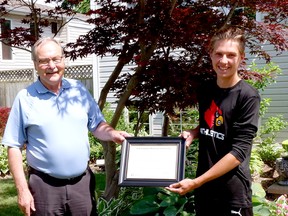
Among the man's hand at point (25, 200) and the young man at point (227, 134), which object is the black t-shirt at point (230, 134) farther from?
the man's hand at point (25, 200)

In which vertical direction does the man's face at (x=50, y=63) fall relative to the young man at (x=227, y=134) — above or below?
above

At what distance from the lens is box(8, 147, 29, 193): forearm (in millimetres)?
2873

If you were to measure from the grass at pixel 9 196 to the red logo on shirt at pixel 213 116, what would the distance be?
299cm

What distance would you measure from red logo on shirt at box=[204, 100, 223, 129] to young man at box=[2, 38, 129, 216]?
2.91 ft

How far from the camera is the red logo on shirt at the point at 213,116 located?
268cm

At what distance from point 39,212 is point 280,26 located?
10.6 feet

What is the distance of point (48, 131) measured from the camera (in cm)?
289

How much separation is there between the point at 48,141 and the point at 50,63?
1.74 ft

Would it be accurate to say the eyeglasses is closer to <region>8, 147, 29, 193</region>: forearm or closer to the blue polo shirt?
the blue polo shirt

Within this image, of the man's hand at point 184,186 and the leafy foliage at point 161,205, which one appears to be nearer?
the man's hand at point 184,186

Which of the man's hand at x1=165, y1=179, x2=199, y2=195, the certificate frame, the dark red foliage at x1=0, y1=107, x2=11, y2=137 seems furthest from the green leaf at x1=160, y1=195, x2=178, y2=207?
the dark red foliage at x1=0, y1=107, x2=11, y2=137

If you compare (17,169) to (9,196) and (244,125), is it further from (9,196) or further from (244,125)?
(9,196)

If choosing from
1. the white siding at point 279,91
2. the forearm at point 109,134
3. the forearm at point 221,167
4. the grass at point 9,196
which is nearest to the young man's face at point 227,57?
the forearm at point 221,167

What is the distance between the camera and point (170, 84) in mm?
4188
